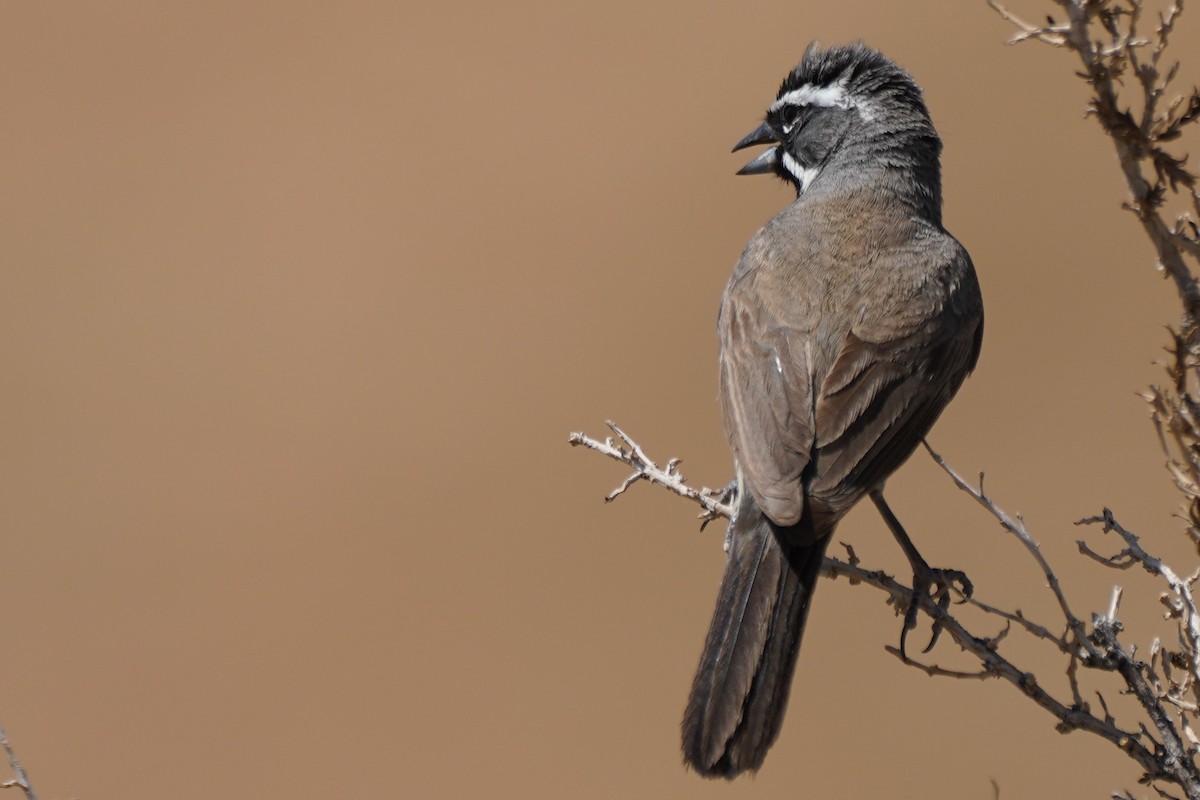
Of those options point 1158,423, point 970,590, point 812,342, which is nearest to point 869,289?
point 812,342

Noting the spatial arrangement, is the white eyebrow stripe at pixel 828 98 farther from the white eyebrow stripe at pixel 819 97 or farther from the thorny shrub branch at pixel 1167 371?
the thorny shrub branch at pixel 1167 371

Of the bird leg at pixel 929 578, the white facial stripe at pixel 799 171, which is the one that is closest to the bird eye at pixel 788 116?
the white facial stripe at pixel 799 171

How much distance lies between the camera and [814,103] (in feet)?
18.7

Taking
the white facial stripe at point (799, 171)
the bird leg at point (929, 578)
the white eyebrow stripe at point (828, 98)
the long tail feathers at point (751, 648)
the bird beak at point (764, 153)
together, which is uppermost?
the white eyebrow stripe at point (828, 98)

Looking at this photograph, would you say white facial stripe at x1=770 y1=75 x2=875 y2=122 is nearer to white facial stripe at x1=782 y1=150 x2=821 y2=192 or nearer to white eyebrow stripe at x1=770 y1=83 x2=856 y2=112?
white eyebrow stripe at x1=770 y1=83 x2=856 y2=112

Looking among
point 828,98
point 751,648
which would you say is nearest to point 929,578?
point 751,648

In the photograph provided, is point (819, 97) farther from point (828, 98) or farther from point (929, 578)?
point (929, 578)

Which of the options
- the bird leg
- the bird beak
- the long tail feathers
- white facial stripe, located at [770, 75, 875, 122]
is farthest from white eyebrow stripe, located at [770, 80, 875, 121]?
the long tail feathers

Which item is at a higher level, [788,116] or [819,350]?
[788,116]

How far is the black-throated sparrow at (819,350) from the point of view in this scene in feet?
12.9

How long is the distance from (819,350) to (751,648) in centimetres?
113

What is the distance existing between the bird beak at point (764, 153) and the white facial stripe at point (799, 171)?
0.07 m

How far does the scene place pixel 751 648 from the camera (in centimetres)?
390

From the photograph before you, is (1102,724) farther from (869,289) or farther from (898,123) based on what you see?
(898,123)
